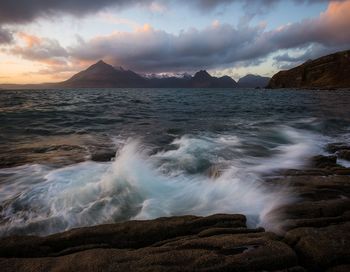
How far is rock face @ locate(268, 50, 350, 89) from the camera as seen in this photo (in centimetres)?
12250

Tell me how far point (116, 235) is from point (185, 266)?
127 centimetres

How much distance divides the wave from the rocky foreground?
0.86m

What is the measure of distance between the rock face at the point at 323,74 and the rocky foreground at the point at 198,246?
127 metres

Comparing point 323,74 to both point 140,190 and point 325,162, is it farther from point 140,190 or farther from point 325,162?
point 140,190

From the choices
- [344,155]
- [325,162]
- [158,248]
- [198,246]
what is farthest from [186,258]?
[344,155]

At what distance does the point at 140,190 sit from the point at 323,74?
151m

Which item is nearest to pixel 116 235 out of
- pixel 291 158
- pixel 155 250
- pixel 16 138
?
pixel 155 250

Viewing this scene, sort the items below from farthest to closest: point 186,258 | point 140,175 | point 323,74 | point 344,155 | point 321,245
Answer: point 323,74, point 344,155, point 140,175, point 321,245, point 186,258

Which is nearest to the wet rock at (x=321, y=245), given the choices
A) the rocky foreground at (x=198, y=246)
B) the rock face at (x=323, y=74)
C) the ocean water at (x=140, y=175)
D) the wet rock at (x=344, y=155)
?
the rocky foreground at (x=198, y=246)

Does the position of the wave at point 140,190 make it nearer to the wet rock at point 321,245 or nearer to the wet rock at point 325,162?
the wet rock at point 325,162

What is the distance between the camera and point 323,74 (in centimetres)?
13425

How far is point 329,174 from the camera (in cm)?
691

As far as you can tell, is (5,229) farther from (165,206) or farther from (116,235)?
(165,206)

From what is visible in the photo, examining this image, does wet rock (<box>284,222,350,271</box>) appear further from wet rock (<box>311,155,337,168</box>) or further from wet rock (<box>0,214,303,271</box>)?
wet rock (<box>311,155,337,168</box>)
